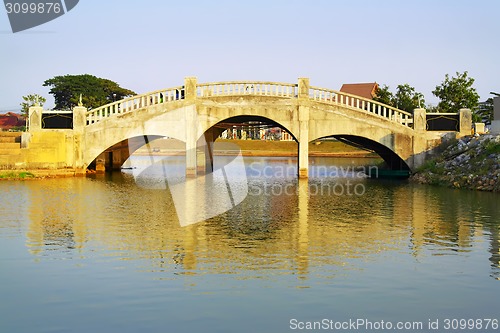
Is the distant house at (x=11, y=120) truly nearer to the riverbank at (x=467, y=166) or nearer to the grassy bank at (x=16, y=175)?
the grassy bank at (x=16, y=175)

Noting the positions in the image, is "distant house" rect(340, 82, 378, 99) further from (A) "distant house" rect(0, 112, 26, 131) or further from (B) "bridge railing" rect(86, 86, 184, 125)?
(B) "bridge railing" rect(86, 86, 184, 125)

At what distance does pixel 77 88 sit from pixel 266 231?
10196 cm

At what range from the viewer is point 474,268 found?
1503cm

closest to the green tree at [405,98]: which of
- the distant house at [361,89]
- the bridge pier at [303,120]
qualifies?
the bridge pier at [303,120]

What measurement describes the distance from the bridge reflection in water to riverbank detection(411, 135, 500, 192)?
11.7 ft

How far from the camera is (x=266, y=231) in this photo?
20031 mm

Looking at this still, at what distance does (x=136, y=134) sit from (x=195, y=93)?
507 cm

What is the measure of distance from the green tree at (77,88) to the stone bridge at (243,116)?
70.1 m

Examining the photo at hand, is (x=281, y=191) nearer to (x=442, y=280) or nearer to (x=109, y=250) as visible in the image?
(x=109, y=250)

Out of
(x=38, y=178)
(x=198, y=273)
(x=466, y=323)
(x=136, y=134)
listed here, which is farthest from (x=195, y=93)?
(x=466, y=323)

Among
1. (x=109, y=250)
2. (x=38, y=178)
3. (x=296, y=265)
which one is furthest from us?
(x=38, y=178)

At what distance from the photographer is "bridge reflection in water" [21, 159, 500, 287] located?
15.3 metres

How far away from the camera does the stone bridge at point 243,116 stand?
140ft

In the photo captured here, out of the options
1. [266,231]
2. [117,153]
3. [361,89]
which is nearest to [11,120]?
[361,89]
